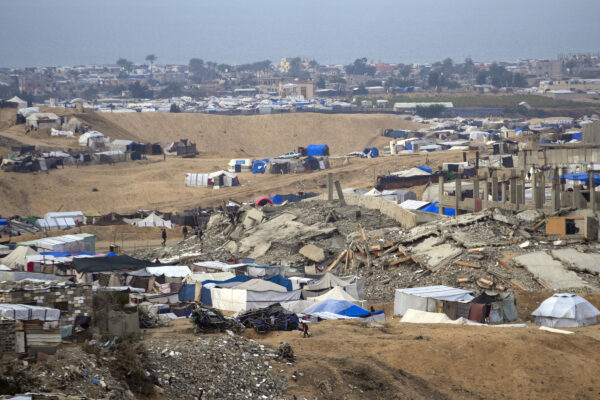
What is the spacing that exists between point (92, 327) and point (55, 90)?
12074 cm

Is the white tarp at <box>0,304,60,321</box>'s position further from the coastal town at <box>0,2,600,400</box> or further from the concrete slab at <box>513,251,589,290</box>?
the concrete slab at <box>513,251,589,290</box>

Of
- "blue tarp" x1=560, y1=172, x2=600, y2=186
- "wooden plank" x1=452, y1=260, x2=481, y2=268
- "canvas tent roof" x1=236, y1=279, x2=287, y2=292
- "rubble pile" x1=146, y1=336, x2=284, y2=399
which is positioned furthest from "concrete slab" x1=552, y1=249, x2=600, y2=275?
"blue tarp" x1=560, y1=172, x2=600, y2=186

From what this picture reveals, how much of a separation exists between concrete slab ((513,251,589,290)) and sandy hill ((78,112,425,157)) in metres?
44.0

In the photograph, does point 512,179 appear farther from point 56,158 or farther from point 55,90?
point 55,90

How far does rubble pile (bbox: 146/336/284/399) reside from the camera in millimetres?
10922

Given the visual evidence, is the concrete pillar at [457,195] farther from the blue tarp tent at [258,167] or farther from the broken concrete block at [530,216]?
the blue tarp tent at [258,167]

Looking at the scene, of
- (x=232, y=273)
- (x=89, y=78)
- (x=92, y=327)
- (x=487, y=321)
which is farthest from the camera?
(x=89, y=78)

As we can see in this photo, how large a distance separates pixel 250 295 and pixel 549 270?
669cm

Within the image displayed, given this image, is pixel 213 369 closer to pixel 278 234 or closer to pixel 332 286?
pixel 332 286

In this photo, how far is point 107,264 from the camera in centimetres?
2169

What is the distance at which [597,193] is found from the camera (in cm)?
2373

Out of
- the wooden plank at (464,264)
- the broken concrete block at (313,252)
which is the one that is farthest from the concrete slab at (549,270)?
the broken concrete block at (313,252)

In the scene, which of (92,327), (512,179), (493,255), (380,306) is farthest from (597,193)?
(92,327)

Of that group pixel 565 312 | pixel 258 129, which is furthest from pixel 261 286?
pixel 258 129
